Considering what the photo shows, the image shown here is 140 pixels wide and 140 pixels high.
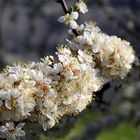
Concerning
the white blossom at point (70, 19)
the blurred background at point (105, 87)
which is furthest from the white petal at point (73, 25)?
the blurred background at point (105, 87)

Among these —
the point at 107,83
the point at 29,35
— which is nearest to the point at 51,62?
the point at 107,83

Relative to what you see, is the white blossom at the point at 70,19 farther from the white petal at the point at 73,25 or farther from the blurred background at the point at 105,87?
the blurred background at the point at 105,87

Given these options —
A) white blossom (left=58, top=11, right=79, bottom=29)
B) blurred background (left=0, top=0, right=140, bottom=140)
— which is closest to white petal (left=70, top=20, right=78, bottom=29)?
white blossom (left=58, top=11, right=79, bottom=29)

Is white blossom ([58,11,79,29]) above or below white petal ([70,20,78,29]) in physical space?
above

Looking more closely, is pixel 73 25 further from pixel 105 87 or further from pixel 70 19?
pixel 105 87

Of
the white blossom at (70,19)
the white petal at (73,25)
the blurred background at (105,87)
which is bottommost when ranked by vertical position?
the white petal at (73,25)

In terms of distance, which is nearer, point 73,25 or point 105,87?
point 73,25

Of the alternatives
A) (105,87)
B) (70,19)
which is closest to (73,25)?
(70,19)

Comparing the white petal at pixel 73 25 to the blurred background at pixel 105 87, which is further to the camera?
the blurred background at pixel 105 87

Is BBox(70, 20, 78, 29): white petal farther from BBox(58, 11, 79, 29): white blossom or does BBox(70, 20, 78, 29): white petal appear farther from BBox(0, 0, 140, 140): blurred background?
BBox(0, 0, 140, 140): blurred background
